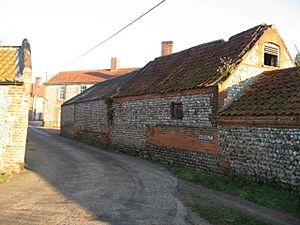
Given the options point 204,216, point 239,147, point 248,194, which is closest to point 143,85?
point 239,147

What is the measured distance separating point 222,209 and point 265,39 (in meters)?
9.01

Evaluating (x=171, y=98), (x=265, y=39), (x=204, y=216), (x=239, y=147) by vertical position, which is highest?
(x=265, y=39)

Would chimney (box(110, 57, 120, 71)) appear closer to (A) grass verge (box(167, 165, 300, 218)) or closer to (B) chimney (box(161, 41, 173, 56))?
(B) chimney (box(161, 41, 173, 56))

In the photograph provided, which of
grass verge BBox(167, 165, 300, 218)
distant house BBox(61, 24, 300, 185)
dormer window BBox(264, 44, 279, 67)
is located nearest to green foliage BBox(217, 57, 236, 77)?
distant house BBox(61, 24, 300, 185)

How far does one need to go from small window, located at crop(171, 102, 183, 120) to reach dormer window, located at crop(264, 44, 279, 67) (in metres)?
4.79

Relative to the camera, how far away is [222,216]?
7062 millimetres

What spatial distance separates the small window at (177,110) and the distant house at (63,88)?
30.0 m

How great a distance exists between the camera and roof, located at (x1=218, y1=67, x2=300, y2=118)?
9328mm

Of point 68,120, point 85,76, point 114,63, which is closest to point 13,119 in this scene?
point 68,120

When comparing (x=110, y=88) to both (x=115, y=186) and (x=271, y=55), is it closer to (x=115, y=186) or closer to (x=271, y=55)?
(x=271, y=55)

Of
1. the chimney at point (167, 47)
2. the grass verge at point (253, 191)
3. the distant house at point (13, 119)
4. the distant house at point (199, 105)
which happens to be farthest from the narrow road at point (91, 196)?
the chimney at point (167, 47)

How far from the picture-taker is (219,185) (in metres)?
10.1

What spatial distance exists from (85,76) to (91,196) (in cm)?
3842

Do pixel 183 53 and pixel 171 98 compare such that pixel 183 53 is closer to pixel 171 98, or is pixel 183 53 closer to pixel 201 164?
pixel 171 98
